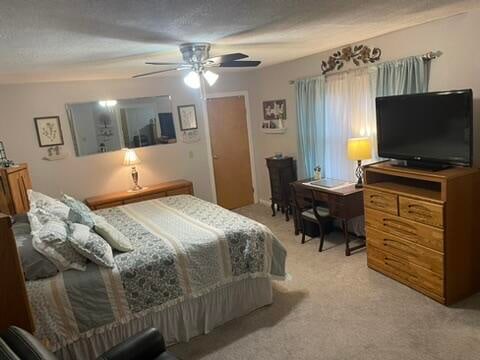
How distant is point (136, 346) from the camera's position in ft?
6.15

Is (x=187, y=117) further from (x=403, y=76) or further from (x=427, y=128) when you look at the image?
(x=427, y=128)

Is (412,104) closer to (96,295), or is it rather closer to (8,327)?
(96,295)

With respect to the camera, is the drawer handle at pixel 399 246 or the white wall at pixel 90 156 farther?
the white wall at pixel 90 156

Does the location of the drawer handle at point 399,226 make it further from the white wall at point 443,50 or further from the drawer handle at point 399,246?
the white wall at point 443,50

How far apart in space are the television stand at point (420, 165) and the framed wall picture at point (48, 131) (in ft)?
13.1

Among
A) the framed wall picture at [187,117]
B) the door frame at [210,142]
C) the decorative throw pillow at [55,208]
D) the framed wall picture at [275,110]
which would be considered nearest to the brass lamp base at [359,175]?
the framed wall picture at [275,110]

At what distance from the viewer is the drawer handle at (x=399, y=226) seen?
118 inches

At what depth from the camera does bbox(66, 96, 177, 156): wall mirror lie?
4715mm

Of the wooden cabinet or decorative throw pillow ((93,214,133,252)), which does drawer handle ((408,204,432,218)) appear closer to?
decorative throw pillow ((93,214,133,252))

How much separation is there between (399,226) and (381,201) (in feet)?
0.90

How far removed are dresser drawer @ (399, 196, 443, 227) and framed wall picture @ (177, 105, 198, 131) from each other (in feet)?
11.0

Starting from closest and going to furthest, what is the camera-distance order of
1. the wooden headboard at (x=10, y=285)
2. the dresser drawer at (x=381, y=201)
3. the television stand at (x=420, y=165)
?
1. the wooden headboard at (x=10, y=285)
2. the television stand at (x=420, y=165)
3. the dresser drawer at (x=381, y=201)

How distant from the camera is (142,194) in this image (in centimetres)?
480

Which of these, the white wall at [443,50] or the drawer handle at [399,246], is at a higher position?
the white wall at [443,50]
